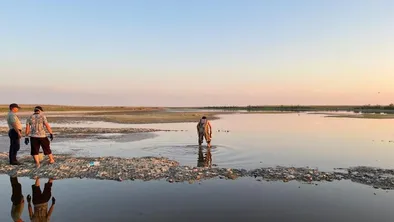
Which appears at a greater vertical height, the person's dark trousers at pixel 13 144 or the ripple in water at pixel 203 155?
the person's dark trousers at pixel 13 144

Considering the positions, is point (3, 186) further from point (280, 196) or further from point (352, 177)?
point (352, 177)

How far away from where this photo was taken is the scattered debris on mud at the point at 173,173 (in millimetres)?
13547

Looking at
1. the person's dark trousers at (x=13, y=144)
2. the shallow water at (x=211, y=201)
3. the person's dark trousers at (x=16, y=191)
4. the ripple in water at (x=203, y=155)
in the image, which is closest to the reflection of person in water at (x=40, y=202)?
the shallow water at (x=211, y=201)

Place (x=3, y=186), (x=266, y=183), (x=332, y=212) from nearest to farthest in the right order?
(x=332, y=212)
(x=3, y=186)
(x=266, y=183)

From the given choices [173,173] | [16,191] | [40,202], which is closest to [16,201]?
[40,202]

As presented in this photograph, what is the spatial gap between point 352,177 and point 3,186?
14.1 metres

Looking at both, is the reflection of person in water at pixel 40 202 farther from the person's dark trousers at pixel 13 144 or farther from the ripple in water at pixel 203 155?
the ripple in water at pixel 203 155

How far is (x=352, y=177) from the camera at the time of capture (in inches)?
548

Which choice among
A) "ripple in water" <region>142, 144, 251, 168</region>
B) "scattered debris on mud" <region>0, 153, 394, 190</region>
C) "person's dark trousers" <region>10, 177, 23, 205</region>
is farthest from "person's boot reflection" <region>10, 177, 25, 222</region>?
"ripple in water" <region>142, 144, 251, 168</region>

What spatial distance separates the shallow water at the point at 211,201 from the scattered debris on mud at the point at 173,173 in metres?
0.65

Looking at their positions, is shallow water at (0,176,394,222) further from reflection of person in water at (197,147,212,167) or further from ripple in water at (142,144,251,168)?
ripple in water at (142,144,251,168)

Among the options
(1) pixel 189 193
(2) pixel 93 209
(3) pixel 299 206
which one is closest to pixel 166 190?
(1) pixel 189 193

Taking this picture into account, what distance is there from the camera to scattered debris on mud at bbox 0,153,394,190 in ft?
44.4

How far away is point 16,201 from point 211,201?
6.33 metres
